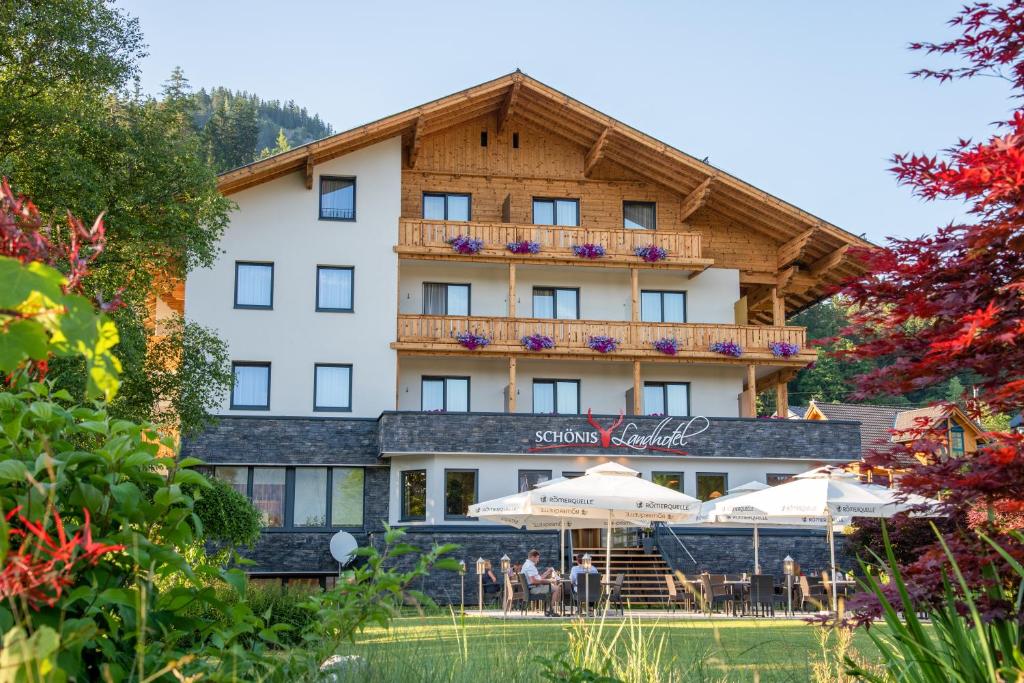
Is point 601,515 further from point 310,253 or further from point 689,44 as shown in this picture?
point 310,253

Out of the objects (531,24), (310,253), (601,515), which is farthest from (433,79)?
(531,24)

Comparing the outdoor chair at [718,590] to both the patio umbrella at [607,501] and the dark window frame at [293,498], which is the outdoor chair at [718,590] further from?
the dark window frame at [293,498]

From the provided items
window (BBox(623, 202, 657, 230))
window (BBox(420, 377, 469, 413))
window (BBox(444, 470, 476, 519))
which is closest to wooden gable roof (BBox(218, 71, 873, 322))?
window (BBox(623, 202, 657, 230))

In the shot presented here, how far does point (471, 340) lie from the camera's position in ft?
91.9

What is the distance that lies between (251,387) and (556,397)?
7834 mm

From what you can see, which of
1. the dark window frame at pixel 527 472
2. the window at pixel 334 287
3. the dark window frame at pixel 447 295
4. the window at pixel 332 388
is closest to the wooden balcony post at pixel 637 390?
the dark window frame at pixel 527 472

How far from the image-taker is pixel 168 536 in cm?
294

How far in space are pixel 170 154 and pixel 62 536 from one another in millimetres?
19648

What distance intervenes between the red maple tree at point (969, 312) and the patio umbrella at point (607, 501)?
1363cm

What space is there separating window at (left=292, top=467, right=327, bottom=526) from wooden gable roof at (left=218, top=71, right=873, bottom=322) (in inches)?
283

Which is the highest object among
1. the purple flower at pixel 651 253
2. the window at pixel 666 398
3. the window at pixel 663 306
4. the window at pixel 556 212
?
the window at pixel 556 212

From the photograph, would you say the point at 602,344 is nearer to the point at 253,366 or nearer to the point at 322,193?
the point at 322,193

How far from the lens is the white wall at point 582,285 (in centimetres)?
3017

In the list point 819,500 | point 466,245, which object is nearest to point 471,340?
point 466,245
